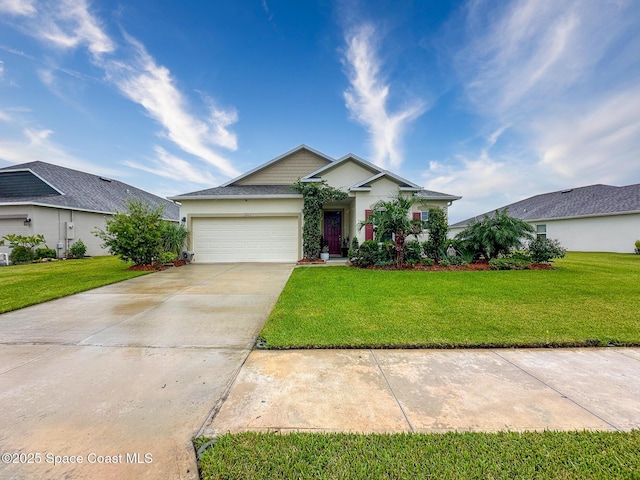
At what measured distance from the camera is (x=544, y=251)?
33.2ft

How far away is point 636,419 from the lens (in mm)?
2117

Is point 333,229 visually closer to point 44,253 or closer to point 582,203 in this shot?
point 44,253

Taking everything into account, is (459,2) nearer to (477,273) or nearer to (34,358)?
(477,273)

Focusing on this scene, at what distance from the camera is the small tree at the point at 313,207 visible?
12.4 metres

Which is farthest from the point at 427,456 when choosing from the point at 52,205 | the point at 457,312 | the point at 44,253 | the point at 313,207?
the point at 52,205

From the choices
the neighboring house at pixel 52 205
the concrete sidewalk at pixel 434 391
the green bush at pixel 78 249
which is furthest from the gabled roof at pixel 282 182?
the concrete sidewalk at pixel 434 391

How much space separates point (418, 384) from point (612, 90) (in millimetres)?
15589

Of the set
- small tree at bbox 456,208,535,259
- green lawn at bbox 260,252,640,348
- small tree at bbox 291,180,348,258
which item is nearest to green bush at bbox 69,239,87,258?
small tree at bbox 291,180,348,258

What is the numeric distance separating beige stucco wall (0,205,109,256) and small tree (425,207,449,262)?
16077mm

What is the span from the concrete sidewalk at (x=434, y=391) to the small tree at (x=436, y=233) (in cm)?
751

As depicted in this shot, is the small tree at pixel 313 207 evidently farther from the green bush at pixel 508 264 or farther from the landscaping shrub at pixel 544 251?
the landscaping shrub at pixel 544 251

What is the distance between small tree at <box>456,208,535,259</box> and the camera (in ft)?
33.4

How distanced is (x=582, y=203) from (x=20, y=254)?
115ft

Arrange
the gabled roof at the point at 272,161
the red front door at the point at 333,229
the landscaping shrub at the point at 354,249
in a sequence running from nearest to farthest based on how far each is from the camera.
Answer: the landscaping shrub at the point at 354,249
the red front door at the point at 333,229
the gabled roof at the point at 272,161
